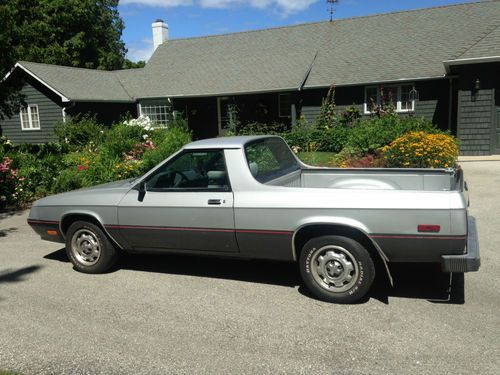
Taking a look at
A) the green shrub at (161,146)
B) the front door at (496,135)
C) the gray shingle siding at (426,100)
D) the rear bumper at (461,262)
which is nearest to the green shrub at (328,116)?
the gray shingle siding at (426,100)

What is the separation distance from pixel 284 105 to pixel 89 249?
56.0 feet

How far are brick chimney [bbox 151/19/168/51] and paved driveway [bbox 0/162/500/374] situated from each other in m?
24.5

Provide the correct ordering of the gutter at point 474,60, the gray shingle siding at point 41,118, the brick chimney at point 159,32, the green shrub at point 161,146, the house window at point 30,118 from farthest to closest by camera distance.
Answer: the brick chimney at point 159,32 < the house window at point 30,118 < the gray shingle siding at point 41,118 < the gutter at point 474,60 < the green shrub at point 161,146

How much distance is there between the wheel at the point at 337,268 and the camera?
4.55 m

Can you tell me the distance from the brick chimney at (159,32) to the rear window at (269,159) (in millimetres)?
24353

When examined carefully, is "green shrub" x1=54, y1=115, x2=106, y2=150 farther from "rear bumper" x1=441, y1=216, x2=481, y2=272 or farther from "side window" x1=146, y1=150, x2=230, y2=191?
"rear bumper" x1=441, y1=216, x2=481, y2=272

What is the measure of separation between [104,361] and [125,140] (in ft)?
31.0

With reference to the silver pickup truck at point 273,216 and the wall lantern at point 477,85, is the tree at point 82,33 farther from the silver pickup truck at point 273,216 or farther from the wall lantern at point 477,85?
the silver pickup truck at point 273,216

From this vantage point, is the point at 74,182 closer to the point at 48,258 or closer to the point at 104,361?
the point at 48,258

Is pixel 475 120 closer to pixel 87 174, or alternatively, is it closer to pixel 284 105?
pixel 284 105

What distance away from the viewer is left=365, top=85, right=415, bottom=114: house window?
59.9 ft

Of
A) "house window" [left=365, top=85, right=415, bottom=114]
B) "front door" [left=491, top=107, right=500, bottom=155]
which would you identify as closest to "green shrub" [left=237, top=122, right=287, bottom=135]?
"house window" [left=365, top=85, right=415, bottom=114]

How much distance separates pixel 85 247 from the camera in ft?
19.2

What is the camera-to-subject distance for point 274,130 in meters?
20.2
